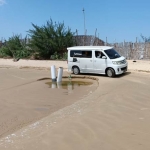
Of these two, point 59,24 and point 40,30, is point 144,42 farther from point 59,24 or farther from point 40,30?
point 40,30

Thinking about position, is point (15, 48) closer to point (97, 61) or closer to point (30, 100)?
point (97, 61)

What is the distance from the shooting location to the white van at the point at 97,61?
14641mm

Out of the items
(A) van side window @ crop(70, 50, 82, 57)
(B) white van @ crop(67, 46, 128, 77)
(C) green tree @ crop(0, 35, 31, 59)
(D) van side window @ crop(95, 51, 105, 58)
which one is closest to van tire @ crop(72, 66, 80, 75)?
(B) white van @ crop(67, 46, 128, 77)

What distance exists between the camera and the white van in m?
14.6

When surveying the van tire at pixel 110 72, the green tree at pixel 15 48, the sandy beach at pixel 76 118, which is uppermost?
the green tree at pixel 15 48

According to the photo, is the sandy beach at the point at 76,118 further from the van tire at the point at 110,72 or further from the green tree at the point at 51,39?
the green tree at the point at 51,39

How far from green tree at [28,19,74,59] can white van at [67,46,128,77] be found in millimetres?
7822

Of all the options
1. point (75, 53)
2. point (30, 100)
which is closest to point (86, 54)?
point (75, 53)

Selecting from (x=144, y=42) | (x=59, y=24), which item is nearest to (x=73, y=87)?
(x=144, y=42)

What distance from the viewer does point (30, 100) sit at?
9.72 meters

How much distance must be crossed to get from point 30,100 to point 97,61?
6515 mm

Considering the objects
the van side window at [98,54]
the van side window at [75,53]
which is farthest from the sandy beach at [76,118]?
the van side window at [75,53]

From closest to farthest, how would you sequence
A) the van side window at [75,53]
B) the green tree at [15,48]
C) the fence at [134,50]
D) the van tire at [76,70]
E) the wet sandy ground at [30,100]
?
the wet sandy ground at [30,100], the van side window at [75,53], the van tire at [76,70], the fence at [134,50], the green tree at [15,48]

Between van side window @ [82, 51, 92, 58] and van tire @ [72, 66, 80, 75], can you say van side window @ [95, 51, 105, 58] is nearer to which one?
van side window @ [82, 51, 92, 58]
